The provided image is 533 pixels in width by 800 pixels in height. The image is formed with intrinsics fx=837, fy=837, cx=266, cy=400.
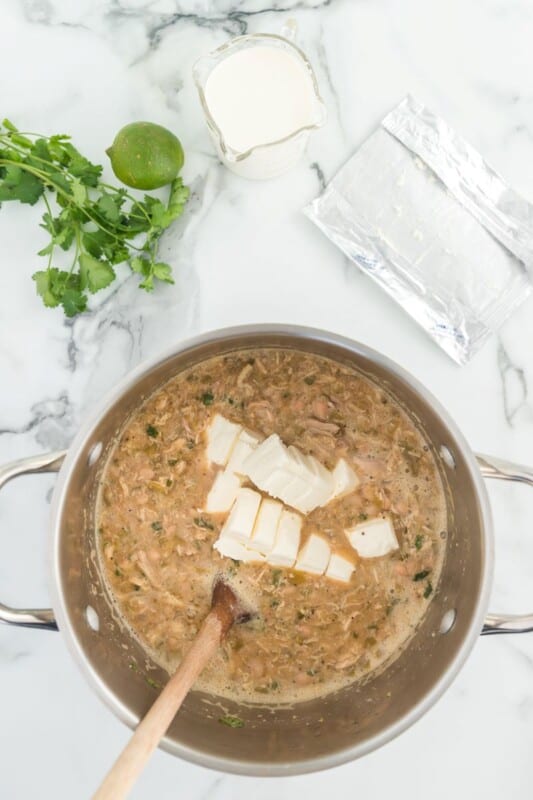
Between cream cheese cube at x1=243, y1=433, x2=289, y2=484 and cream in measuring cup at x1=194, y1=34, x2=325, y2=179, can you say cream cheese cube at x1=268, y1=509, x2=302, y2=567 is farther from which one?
cream in measuring cup at x1=194, y1=34, x2=325, y2=179

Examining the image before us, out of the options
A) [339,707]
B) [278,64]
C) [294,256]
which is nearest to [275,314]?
[294,256]

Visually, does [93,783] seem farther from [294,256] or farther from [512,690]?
[294,256]

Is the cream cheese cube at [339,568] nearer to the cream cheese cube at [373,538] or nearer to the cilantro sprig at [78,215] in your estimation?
the cream cheese cube at [373,538]

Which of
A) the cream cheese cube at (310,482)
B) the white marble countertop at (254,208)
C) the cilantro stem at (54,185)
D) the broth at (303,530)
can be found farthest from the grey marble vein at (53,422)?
the cream cheese cube at (310,482)

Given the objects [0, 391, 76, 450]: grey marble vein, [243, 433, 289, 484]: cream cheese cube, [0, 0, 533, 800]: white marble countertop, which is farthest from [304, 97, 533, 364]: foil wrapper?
[0, 391, 76, 450]: grey marble vein

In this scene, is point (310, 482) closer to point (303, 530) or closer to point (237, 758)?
point (303, 530)
